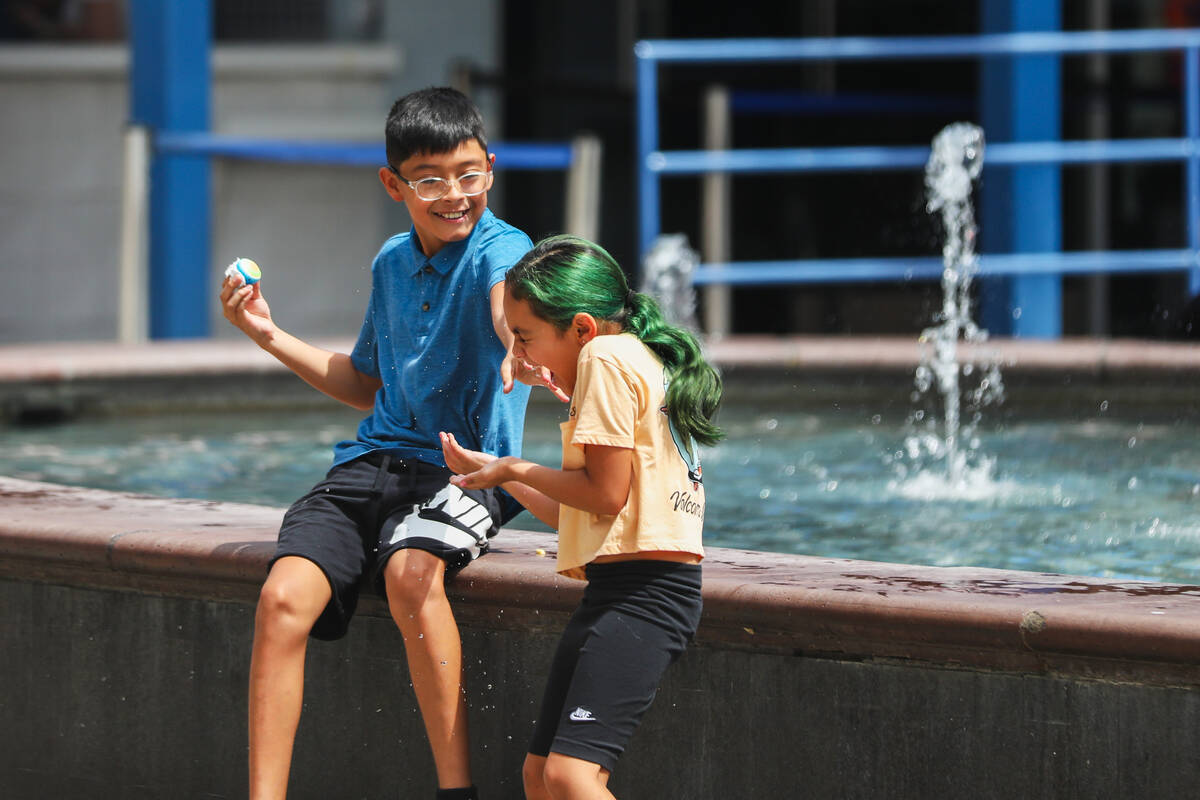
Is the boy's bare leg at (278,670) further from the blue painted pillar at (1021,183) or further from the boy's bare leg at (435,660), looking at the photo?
the blue painted pillar at (1021,183)

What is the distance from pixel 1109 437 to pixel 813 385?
3.96 ft

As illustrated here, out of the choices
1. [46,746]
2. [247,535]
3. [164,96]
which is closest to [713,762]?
[247,535]

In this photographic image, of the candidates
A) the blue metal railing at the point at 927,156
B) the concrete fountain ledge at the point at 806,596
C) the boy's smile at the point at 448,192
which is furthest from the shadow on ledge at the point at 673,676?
the blue metal railing at the point at 927,156

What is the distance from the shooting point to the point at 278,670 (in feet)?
8.20

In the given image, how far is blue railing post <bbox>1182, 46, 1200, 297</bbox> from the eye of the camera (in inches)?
280

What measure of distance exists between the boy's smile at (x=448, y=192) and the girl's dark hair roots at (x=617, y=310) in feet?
1.47

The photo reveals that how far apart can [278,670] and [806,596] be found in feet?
2.54

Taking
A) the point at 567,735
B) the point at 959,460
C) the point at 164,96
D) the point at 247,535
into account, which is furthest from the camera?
the point at 164,96

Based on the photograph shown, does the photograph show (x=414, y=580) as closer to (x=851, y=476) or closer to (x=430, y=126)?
(x=430, y=126)

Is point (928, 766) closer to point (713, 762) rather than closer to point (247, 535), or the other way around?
point (713, 762)

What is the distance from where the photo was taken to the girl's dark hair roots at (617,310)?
2273 mm

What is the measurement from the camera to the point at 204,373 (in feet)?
20.7

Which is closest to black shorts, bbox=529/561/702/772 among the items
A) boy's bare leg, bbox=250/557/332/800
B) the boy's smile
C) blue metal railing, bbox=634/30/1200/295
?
boy's bare leg, bbox=250/557/332/800

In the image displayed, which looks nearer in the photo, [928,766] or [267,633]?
[928,766]
